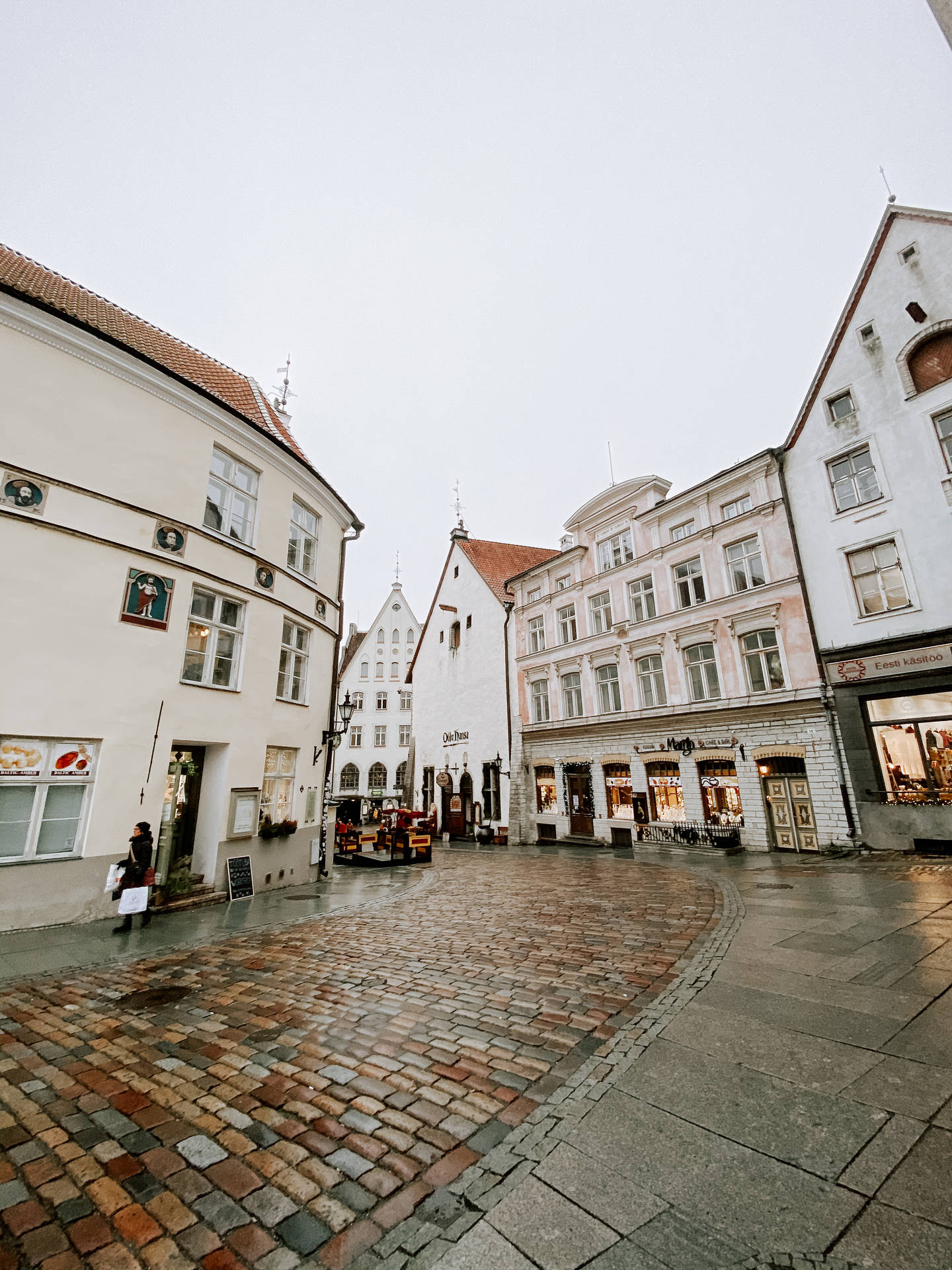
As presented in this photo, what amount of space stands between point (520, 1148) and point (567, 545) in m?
25.2

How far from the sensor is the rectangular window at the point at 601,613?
77.4 feet

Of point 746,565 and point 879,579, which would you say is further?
point 746,565

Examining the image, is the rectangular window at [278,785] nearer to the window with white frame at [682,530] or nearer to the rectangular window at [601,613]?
the rectangular window at [601,613]

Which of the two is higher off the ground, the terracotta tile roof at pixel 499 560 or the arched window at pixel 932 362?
the terracotta tile roof at pixel 499 560

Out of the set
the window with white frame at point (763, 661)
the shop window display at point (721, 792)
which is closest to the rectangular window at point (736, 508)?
the window with white frame at point (763, 661)

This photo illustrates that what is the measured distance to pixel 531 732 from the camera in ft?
84.9

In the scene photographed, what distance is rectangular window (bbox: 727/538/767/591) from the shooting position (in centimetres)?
1827

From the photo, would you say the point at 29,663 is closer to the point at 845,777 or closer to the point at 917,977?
the point at 917,977

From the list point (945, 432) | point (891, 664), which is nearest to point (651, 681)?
point (891, 664)

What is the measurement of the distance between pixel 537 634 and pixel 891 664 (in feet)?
48.3

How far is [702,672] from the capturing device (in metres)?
19.4

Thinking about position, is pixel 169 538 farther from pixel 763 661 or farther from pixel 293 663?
pixel 763 661

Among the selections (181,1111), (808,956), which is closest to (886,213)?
(808,956)

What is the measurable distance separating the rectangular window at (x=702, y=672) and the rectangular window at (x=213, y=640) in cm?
1508
